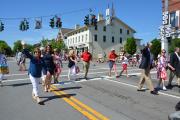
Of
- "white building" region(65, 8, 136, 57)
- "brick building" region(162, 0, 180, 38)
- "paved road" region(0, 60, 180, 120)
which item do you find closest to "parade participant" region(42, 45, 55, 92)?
"paved road" region(0, 60, 180, 120)

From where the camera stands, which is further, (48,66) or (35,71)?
(48,66)

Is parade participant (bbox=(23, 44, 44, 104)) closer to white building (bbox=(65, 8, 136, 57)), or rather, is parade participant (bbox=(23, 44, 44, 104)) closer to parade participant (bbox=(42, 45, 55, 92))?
parade participant (bbox=(42, 45, 55, 92))

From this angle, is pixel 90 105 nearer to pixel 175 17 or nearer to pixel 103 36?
pixel 175 17

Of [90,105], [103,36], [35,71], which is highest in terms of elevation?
[103,36]

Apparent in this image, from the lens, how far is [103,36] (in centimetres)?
7381

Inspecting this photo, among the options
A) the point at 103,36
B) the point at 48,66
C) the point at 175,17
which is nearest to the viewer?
the point at 48,66

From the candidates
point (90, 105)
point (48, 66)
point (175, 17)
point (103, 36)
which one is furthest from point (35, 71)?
point (103, 36)

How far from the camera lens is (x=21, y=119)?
753 centimetres

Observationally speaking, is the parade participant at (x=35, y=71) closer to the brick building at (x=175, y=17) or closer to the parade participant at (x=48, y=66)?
the parade participant at (x=48, y=66)

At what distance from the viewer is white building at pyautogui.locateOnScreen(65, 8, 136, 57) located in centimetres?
7212

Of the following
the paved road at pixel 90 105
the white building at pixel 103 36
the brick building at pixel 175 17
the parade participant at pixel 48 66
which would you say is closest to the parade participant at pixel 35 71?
the paved road at pixel 90 105

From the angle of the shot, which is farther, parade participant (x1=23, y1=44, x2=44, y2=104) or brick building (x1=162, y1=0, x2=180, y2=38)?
brick building (x1=162, y1=0, x2=180, y2=38)

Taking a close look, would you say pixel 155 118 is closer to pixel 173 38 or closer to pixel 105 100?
pixel 105 100

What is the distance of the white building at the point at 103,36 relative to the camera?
237 ft
